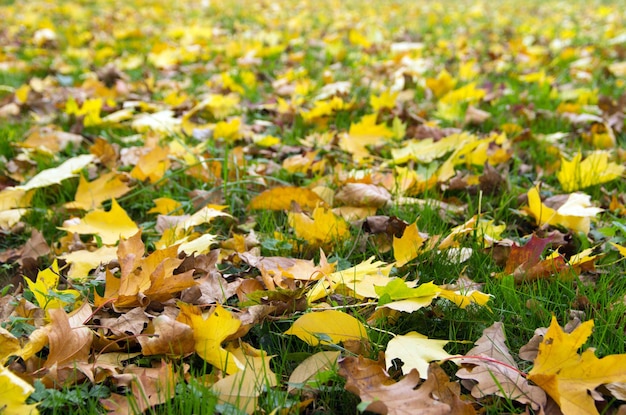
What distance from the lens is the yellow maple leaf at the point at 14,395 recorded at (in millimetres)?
966

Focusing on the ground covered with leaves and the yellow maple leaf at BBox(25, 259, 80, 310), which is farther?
the yellow maple leaf at BBox(25, 259, 80, 310)

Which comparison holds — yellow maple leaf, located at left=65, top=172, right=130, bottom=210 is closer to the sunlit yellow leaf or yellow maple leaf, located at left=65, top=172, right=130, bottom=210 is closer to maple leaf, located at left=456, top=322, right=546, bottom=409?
the sunlit yellow leaf

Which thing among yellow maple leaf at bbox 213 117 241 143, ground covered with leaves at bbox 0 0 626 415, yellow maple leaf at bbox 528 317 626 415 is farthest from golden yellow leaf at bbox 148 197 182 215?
yellow maple leaf at bbox 528 317 626 415

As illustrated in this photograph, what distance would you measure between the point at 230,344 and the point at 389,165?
1170mm

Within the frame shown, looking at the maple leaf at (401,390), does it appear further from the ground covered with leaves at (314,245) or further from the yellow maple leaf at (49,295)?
the yellow maple leaf at (49,295)

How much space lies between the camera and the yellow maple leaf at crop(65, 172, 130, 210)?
1.93m

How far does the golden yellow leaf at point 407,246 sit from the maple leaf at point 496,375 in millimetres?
338

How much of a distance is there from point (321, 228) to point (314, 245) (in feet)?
0.17

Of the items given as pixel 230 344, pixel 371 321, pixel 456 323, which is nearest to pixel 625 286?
pixel 456 323

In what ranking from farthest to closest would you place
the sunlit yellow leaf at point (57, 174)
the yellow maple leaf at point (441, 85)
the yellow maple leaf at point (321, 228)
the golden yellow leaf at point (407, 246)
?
the yellow maple leaf at point (441, 85), the sunlit yellow leaf at point (57, 174), the yellow maple leaf at point (321, 228), the golden yellow leaf at point (407, 246)

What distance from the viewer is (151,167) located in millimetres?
2107

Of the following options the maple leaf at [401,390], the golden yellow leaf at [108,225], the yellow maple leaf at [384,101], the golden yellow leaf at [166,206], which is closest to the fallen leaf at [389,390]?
the maple leaf at [401,390]

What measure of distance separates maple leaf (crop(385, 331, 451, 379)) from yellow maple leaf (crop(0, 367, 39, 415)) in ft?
2.05

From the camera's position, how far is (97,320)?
126 cm
